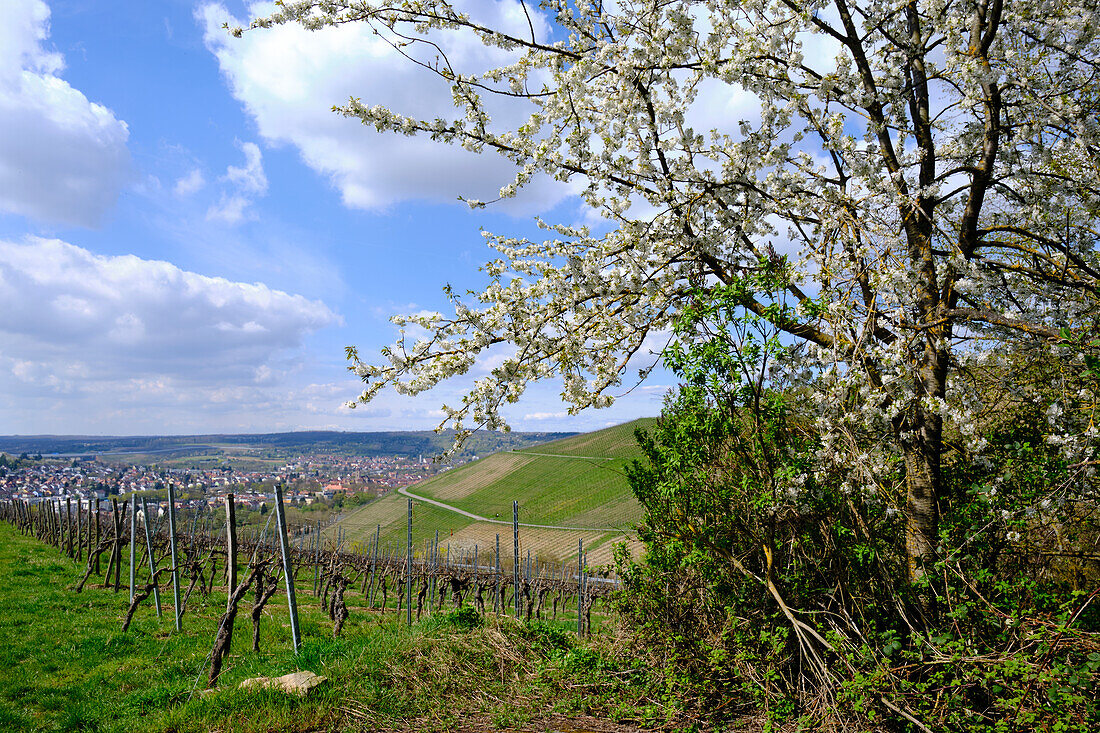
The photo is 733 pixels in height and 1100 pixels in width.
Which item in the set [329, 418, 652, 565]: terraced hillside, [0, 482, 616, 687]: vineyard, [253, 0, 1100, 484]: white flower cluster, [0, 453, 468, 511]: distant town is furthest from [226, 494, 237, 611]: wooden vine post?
[0, 453, 468, 511]: distant town

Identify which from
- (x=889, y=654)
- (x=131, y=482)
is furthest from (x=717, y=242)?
(x=131, y=482)

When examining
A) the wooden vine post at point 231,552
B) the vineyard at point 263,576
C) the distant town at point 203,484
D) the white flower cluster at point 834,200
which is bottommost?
the distant town at point 203,484

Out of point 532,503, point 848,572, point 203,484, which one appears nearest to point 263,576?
point 848,572

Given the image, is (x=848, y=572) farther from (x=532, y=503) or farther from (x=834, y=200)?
(x=532, y=503)

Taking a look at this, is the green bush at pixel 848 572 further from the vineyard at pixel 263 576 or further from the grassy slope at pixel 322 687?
the vineyard at pixel 263 576

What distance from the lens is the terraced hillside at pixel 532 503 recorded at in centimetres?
5954

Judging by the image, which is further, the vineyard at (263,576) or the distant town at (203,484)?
the distant town at (203,484)

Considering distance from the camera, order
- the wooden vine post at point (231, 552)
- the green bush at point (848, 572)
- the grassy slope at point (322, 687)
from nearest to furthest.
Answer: the green bush at point (848, 572) → the grassy slope at point (322, 687) → the wooden vine post at point (231, 552)

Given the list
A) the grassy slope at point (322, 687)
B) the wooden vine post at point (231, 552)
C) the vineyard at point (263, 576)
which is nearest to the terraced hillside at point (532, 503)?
the vineyard at point (263, 576)

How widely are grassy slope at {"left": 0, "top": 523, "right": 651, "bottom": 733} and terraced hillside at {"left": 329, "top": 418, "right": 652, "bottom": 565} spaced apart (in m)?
41.8

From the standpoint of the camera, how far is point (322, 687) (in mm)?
5418

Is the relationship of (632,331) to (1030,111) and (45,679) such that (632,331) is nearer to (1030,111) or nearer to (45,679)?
(1030,111)

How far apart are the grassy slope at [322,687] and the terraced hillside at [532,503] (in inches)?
1644

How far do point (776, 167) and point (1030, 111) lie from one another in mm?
1893
